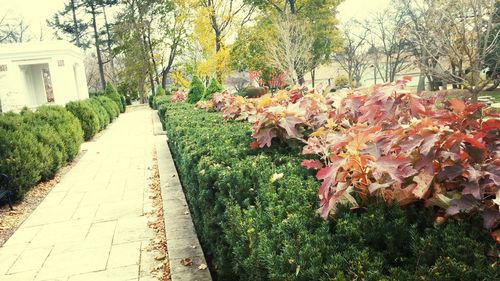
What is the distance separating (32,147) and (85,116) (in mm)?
7213

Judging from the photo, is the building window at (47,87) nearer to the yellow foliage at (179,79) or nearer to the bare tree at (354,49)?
the yellow foliage at (179,79)

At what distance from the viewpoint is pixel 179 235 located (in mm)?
4238

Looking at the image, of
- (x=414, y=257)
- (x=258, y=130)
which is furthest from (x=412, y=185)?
(x=258, y=130)

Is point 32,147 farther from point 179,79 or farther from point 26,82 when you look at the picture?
point 179,79

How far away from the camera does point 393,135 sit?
70.4 inches

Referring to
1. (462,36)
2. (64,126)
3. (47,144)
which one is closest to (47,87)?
(64,126)

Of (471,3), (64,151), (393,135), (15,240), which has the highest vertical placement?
(471,3)

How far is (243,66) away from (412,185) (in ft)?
102

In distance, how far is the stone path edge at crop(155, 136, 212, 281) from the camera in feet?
10.8

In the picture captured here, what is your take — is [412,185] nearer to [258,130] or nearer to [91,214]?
[258,130]

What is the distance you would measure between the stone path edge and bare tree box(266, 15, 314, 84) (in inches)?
877

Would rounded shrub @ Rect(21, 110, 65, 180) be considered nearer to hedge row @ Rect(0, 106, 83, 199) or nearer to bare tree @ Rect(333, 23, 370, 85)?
hedge row @ Rect(0, 106, 83, 199)

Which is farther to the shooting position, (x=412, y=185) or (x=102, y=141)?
(x=102, y=141)

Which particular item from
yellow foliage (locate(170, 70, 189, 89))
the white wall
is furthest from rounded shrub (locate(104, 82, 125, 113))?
yellow foliage (locate(170, 70, 189, 89))
